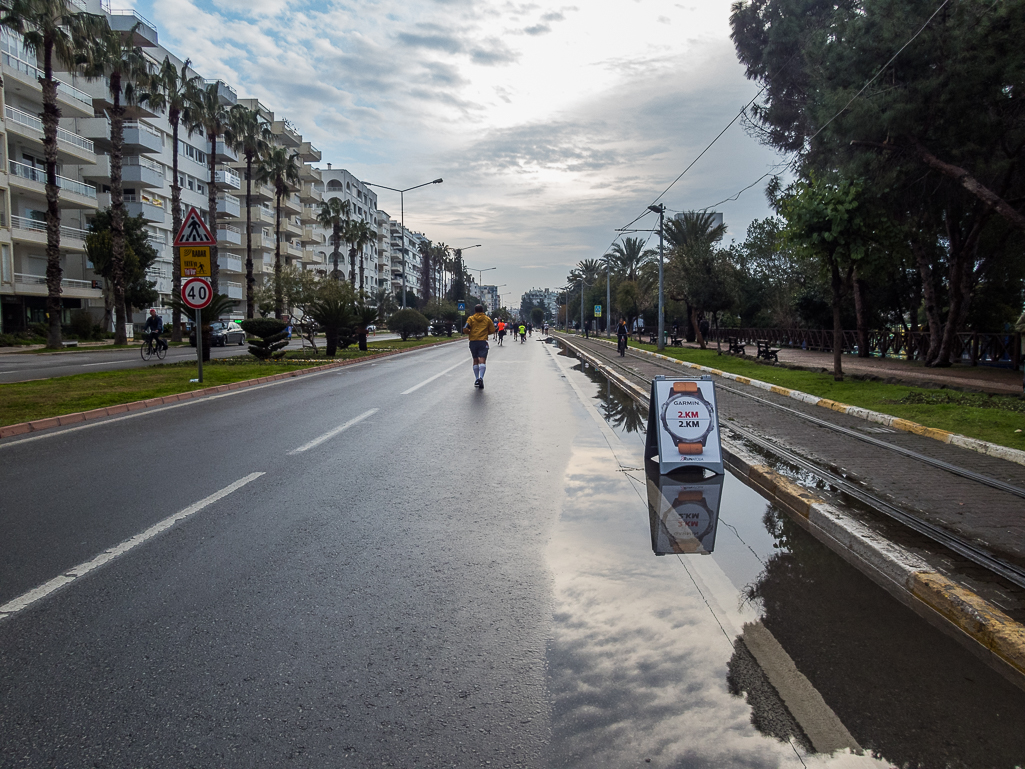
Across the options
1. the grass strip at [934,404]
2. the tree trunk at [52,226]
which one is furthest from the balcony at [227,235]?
the grass strip at [934,404]

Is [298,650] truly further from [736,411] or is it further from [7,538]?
[736,411]

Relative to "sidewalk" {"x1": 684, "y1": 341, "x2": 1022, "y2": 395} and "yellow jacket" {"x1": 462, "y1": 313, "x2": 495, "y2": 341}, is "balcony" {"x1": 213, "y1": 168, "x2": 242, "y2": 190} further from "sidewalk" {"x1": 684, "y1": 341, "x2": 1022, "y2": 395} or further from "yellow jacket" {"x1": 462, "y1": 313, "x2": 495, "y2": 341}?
"yellow jacket" {"x1": 462, "y1": 313, "x2": 495, "y2": 341}

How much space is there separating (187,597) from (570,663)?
7.16ft

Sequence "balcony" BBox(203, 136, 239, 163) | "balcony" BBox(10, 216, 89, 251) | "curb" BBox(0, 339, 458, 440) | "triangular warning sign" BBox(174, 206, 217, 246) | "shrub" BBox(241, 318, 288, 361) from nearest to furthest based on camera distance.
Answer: "curb" BBox(0, 339, 458, 440), "triangular warning sign" BBox(174, 206, 217, 246), "shrub" BBox(241, 318, 288, 361), "balcony" BBox(10, 216, 89, 251), "balcony" BBox(203, 136, 239, 163)

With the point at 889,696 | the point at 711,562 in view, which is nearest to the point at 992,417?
the point at 711,562

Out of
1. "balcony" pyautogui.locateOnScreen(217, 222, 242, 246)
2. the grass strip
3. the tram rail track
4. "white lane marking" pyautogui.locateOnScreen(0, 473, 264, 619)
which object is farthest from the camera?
"balcony" pyautogui.locateOnScreen(217, 222, 242, 246)

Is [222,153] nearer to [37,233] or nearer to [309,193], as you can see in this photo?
[309,193]

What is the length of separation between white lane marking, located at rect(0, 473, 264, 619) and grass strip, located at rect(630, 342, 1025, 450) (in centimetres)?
889

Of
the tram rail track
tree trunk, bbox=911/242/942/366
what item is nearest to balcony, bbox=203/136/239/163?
tree trunk, bbox=911/242/942/366

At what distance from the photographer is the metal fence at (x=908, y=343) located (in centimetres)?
2366

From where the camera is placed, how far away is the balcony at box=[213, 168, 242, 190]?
64.8m

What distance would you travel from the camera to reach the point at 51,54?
107 feet

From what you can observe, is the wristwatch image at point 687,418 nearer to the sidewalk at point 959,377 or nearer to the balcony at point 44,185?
the sidewalk at point 959,377

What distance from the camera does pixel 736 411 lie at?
13141mm
